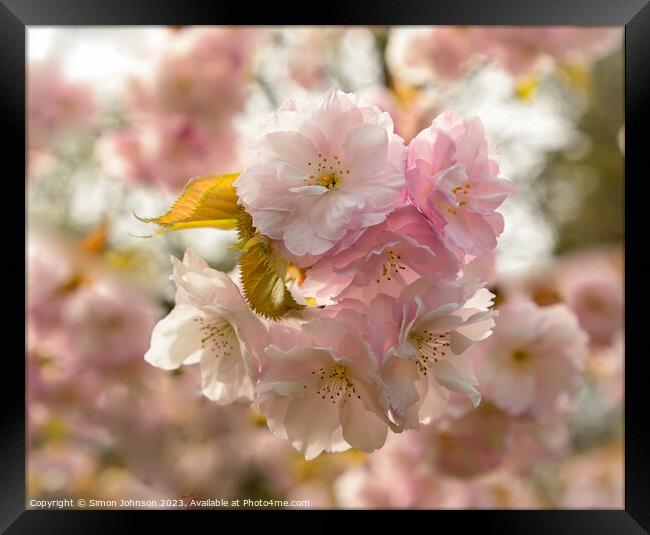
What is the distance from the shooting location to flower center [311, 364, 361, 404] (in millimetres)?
495

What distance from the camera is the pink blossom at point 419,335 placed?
47 cm

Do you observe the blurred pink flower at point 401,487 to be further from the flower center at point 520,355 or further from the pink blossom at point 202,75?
the pink blossom at point 202,75

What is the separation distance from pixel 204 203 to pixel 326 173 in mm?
107

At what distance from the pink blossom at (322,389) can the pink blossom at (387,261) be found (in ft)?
0.10

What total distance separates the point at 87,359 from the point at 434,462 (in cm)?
74

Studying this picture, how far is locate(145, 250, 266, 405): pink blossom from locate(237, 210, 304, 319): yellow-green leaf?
14 mm

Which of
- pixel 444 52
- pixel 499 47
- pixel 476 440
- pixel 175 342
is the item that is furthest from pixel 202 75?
pixel 476 440

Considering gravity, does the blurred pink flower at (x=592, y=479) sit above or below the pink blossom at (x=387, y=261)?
below

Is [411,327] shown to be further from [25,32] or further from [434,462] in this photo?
[434,462]

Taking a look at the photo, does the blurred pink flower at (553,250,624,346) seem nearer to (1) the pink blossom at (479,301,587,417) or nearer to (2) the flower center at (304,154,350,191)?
(1) the pink blossom at (479,301,587,417)

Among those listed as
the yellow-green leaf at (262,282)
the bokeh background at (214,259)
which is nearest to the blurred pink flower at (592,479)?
the bokeh background at (214,259)

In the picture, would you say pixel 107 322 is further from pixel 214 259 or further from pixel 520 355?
pixel 520 355

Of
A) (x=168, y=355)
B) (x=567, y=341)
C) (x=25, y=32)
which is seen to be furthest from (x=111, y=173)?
(x=567, y=341)

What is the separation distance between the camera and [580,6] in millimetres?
826
